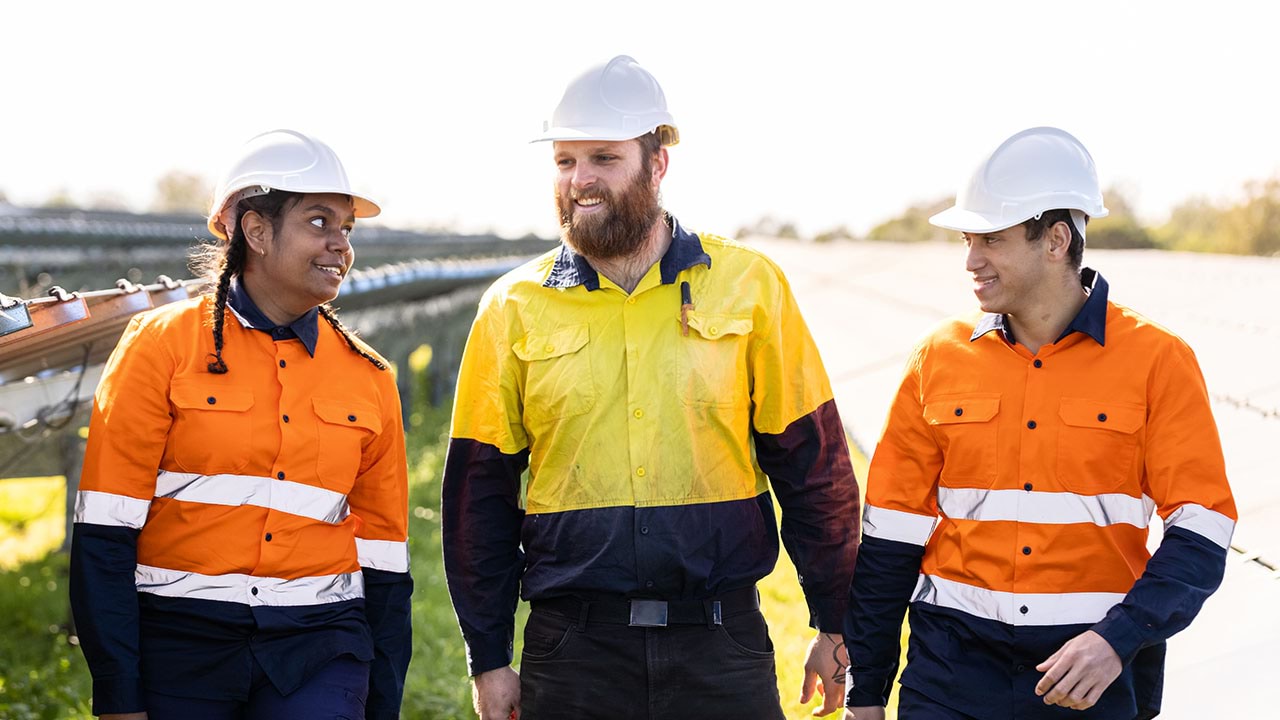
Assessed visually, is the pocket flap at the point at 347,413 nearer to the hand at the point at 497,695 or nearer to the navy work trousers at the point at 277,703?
the navy work trousers at the point at 277,703

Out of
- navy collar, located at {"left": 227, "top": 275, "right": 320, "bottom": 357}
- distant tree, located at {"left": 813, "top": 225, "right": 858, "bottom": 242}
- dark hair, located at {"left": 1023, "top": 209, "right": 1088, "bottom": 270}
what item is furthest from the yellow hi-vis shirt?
distant tree, located at {"left": 813, "top": 225, "right": 858, "bottom": 242}

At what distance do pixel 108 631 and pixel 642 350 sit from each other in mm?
1621

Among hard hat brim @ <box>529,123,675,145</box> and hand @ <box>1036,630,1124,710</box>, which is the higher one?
hard hat brim @ <box>529,123,675,145</box>

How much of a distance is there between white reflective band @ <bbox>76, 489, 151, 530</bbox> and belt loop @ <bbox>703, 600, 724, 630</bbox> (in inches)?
61.5

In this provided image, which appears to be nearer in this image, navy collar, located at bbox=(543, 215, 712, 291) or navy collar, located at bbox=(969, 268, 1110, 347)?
navy collar, located at bbox=(969, 268, 1110, 347)

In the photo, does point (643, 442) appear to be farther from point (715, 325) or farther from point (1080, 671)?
point (1080, 671)

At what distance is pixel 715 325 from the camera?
152 inches

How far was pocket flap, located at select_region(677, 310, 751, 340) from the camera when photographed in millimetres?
3863

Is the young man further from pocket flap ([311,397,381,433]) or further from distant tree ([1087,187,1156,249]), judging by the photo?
distant tree ([1087,187,1156,249])

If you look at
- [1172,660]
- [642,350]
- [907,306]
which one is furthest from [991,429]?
[907,306]

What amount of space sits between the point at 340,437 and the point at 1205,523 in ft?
7.69

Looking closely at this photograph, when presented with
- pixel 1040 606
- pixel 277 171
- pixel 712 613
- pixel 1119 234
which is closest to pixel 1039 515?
pixel 1040 606

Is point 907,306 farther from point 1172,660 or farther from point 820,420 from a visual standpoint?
point 820,420

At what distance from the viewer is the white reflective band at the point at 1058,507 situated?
3553 mm
